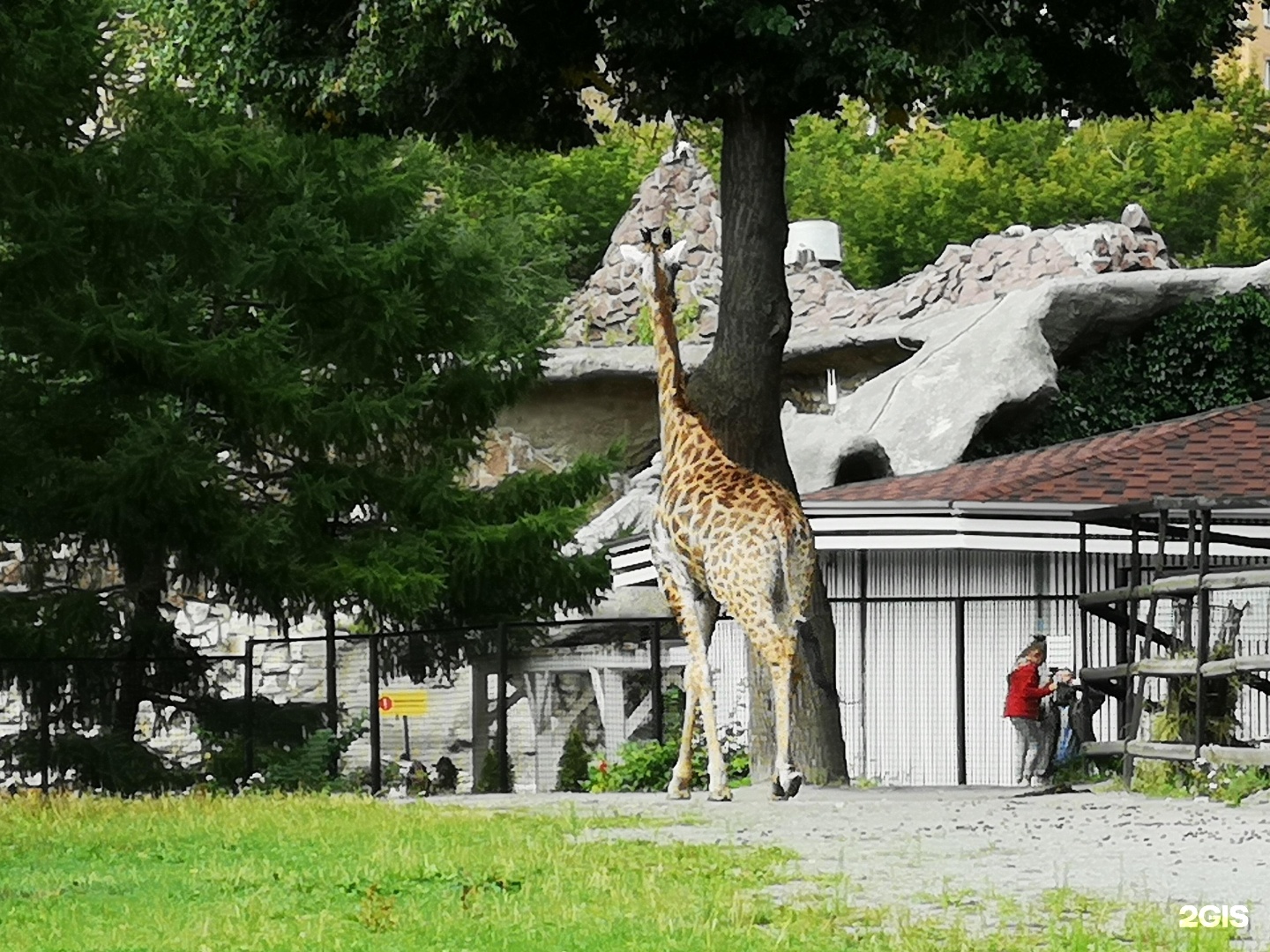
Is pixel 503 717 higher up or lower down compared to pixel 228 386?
lower down

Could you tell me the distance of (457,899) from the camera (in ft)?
38.3

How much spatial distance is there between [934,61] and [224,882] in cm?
1044

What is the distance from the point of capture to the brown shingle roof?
86.4 ft

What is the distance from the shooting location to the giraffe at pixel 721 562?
1862 centimetres

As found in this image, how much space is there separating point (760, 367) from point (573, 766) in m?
6.38

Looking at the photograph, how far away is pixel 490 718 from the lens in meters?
27.2

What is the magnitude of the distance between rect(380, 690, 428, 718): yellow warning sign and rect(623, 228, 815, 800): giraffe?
690 cm

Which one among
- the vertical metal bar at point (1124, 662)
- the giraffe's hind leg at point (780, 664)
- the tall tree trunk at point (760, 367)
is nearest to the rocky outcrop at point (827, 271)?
the tall tree trunk at point (760, 367)

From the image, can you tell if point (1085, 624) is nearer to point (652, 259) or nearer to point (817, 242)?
point (652, 259)

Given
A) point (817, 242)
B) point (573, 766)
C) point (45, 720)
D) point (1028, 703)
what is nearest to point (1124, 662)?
point (1028, 703)

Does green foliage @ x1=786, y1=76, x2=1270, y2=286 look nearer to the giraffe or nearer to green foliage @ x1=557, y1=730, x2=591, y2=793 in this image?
green foliage @ x1=557, y1=730, x2=591, y2=793

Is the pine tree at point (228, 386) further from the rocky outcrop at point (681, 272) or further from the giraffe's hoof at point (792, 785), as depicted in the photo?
the rocky outcrop at point (681, 272)

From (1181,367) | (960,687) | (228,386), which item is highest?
(1181,367)
